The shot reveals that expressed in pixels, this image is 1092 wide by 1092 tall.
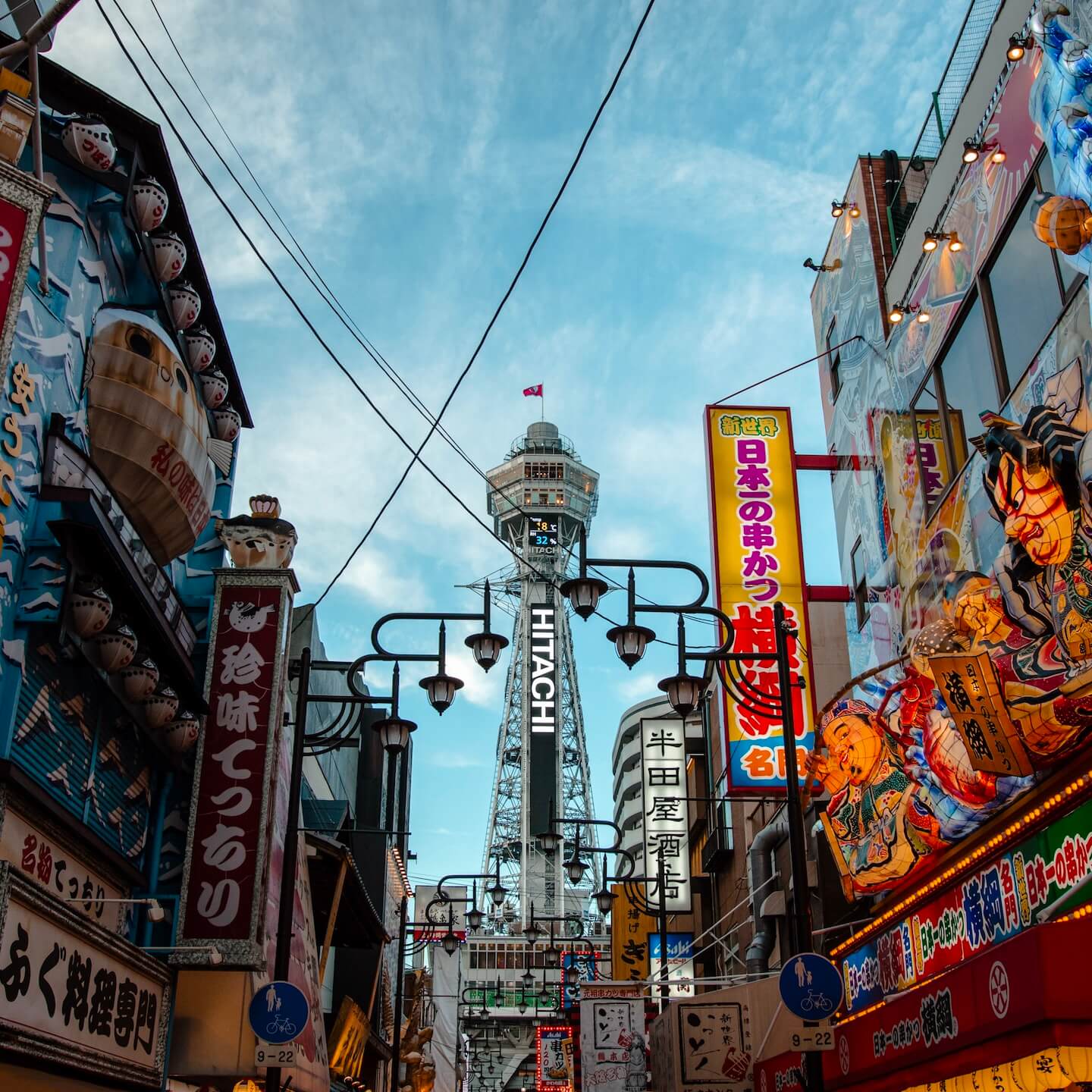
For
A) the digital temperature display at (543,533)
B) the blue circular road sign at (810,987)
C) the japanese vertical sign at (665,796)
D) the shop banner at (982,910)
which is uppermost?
the digital temperature display at (543,533)

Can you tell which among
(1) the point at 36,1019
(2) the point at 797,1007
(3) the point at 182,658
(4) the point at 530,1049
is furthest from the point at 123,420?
(4) the point at 530,1049

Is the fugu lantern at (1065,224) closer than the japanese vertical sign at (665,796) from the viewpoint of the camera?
Yes

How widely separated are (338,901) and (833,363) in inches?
604

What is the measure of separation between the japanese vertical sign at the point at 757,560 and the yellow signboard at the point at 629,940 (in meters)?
23.4

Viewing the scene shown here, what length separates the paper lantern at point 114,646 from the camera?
12883 mm

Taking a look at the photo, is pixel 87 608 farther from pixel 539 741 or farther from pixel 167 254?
pixel 539 741

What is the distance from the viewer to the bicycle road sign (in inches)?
518

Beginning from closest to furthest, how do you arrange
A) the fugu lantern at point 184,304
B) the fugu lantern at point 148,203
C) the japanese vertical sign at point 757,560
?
1. the fugu lantern at point 148,203
2. the fugu lantern at point 184,304
3. the japanese vertical sign at point 757,560

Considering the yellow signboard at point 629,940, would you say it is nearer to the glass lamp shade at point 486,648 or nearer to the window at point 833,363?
the window at point 833,363

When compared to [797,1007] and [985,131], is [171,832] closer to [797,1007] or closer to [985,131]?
[797,1007]

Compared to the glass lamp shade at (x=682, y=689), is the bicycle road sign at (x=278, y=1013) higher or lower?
lower

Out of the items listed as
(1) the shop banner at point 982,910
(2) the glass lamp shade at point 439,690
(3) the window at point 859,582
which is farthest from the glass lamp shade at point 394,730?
(3) the window at point 859,582

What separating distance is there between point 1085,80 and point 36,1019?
12438 mm

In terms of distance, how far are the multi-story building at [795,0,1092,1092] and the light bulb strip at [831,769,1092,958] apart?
0.12 ft
